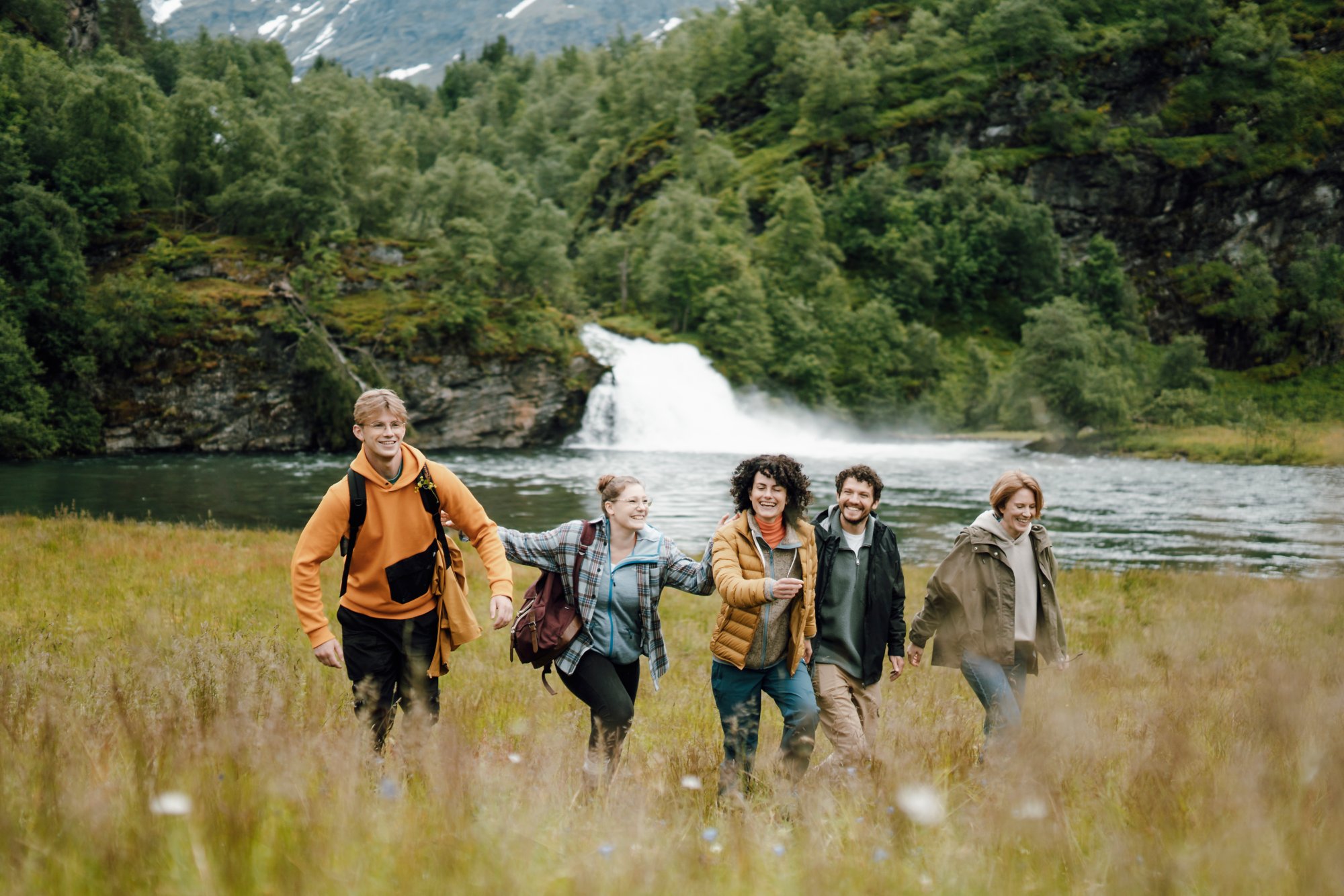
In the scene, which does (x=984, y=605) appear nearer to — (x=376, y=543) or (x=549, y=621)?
(x=549, y=621)

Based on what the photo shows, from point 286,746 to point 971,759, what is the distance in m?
3.73

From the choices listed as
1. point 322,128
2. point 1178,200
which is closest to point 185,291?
point 322,128

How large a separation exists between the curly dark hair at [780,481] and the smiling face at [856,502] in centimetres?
32

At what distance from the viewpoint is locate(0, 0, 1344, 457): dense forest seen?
42.8m

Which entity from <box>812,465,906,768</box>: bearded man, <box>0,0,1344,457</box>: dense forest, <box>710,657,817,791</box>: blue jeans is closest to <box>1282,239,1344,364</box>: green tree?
<box>0,0,1344,457</box>: dense forest

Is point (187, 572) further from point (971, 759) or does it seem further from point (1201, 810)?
point (1201, 810)

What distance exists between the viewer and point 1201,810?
3.23 m

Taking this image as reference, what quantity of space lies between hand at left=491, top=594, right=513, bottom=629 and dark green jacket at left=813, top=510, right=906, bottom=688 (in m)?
1.98

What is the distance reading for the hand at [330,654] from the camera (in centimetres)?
446

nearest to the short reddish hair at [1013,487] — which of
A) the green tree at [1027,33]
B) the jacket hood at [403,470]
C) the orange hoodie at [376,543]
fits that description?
the orange hoodie at [376,543]

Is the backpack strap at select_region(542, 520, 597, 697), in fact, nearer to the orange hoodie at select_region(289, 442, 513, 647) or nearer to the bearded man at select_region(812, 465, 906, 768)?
the orange hoodie at select_region(289, 442, 513, 647)

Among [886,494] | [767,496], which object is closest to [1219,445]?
[886,494]

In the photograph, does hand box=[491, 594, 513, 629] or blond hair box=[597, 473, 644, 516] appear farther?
blond hair box=[597, 473, 644, 516]

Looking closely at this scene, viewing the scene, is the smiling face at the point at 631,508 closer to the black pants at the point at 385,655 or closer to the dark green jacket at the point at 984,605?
the black pants at the point at 385,655
